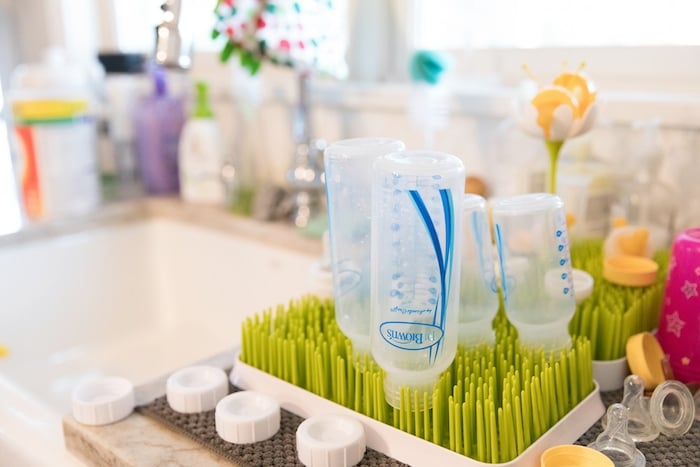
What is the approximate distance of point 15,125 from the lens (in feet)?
4.13

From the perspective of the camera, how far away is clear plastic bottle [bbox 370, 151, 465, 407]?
51 centimetres

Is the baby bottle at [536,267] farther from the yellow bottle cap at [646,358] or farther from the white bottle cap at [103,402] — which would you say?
the white bottle cap at [103,402]

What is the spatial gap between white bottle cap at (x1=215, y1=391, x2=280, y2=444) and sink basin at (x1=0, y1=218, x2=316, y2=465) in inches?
17.9

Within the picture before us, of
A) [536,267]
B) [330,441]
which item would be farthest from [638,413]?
[330,441]

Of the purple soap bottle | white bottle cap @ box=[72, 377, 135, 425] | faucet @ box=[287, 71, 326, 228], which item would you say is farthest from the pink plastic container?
the purple soap bottle

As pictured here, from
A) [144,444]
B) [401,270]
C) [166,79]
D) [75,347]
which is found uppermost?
[166,79]

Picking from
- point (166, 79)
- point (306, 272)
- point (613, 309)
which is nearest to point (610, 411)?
point (613, 309)

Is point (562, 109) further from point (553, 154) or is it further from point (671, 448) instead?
point (671, 448)

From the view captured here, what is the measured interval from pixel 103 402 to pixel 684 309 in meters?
0.52

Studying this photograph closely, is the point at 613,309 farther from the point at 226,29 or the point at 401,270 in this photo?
the point at 226,29

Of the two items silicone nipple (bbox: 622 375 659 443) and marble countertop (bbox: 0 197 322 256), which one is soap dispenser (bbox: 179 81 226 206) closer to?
marble countertop (bbox: 0 197 322 256)

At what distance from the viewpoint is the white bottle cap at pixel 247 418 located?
0.58 meters

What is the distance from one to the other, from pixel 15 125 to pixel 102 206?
0.66ft

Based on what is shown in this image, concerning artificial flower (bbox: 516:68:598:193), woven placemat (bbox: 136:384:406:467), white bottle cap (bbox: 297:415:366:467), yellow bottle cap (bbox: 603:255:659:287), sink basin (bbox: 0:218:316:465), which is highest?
artificial flower (bbox: 516:68:598:193)
